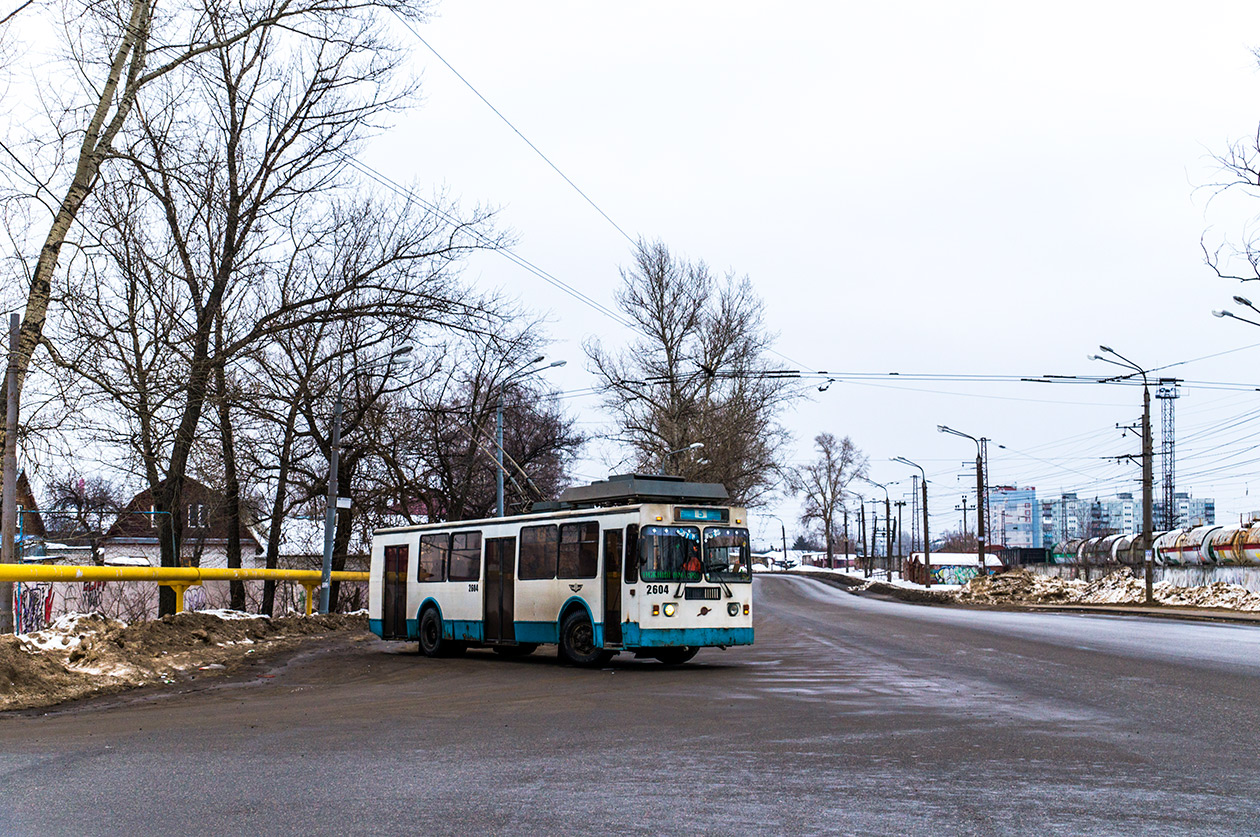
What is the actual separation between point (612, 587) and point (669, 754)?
398 inches

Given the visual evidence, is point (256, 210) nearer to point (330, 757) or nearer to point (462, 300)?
point (462, 300)

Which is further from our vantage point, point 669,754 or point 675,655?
point 675,655

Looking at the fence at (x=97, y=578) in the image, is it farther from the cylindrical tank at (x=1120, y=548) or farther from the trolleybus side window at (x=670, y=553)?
the cylindrical tank at (x=1120, y=548)

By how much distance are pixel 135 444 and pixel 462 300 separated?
7.06m

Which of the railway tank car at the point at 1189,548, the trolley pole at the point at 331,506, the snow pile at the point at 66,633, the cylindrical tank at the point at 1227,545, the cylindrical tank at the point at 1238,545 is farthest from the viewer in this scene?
the cylindrical tank at the point at 1227,545

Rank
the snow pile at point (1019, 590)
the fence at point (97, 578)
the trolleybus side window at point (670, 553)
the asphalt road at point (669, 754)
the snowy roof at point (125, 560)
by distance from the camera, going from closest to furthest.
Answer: the asphalt road at point (669, 754), the fence at point (97, 578), the trolleybus side window at point (670, 553), the snowy roof at point (125, 560), the snow pile at point (1019, 590)

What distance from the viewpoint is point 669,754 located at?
906 cm

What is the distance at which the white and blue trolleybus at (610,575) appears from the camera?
18.8 meters

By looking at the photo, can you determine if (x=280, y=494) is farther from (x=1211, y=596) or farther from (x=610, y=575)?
(x=1211, y=596)

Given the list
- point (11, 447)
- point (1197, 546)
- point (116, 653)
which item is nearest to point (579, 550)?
point (116, 653)

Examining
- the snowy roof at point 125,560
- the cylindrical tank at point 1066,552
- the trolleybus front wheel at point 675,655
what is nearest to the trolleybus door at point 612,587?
the trolleybus front wheel at point 675,655

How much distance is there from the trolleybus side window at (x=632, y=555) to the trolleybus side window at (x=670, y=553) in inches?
3.6

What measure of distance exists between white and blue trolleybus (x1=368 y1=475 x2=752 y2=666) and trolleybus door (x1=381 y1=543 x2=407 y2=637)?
1.89 m

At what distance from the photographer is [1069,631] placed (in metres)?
26.8
